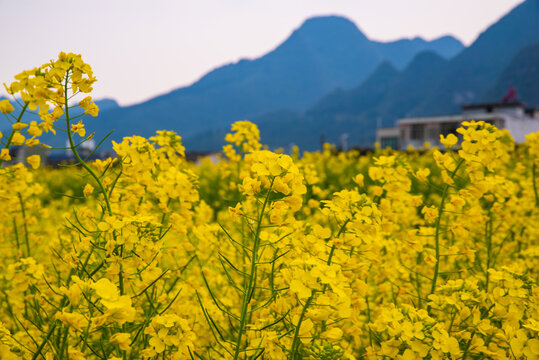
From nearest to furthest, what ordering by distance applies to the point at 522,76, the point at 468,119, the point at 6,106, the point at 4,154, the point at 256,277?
the point at 256,277
the point at 6,106
the point at 4,154
the point at 468,119
the point at 522,76

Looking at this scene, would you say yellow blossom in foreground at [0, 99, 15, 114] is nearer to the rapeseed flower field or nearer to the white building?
the rapeseed flower field

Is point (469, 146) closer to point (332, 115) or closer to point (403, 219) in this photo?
point (403, 219)

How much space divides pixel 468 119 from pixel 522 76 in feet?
290

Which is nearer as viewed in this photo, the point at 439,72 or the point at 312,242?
the point at 312,242

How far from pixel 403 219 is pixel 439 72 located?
202 metres

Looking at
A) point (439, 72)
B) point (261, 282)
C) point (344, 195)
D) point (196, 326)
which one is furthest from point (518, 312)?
point (439, 72)

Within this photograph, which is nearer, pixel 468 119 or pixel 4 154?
pixel 4 154

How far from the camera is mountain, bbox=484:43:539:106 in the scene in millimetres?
109125

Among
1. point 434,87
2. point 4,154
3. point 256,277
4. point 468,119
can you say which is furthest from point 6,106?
point 434,87

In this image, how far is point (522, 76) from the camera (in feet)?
371

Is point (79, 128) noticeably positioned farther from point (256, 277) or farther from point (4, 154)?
point (256, 277)

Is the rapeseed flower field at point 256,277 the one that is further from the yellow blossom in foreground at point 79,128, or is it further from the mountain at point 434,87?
the mountain at point 434,87

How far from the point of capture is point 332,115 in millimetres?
188500

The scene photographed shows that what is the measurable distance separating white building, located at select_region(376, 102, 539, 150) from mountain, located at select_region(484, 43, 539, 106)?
72331mm
